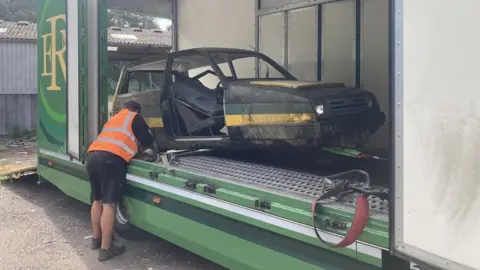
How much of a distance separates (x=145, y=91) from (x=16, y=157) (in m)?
7.04

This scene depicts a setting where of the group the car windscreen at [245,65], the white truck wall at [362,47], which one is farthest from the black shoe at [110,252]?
the white truck wall at [362,47]

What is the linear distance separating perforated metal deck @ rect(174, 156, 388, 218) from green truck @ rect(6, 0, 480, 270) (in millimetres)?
13

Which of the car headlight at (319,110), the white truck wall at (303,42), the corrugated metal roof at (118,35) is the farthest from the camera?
the corrugated metal roof at (118,35)

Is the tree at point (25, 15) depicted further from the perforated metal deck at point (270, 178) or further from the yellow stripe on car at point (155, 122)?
the perforated metal deck at point (270, 178)

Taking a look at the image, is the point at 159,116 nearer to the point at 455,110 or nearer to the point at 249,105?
the point at 249,105

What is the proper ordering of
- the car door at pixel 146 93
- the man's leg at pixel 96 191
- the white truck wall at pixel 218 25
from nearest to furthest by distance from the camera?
the man's leg at pixel 96 191
the car door at pixel 146 93
the white truck wall at pixel 218 25

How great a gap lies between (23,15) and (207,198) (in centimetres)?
4570

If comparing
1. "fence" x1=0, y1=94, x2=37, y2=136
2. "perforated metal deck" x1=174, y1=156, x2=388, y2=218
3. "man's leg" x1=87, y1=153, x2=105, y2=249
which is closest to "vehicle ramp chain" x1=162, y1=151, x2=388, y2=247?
"perforated metal deck" x1=174, y1=156, x2=388, y2=218

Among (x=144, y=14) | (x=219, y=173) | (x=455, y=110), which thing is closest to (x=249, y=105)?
(x=219, y=173)

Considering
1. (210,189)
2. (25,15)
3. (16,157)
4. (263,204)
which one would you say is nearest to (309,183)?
(263,204)

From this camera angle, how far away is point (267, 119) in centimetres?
427

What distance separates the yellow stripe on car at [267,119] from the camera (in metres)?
4.05

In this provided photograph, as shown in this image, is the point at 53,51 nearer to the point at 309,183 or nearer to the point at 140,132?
the point at 140,132

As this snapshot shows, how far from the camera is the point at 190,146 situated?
17.5 ft
